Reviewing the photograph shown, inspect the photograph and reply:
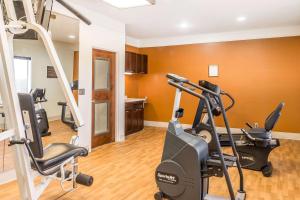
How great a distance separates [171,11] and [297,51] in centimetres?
322

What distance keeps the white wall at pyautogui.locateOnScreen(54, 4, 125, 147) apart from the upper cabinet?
3.03 feet

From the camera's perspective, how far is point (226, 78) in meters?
6.39

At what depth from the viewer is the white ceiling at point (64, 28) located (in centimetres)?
381

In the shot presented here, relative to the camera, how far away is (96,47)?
4.76 meters

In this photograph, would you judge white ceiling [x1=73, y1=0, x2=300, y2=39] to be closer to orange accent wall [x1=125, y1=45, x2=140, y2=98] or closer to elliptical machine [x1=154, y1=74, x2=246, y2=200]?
orange accent wall [x1=125, y1=45, x2=140, y2=98]

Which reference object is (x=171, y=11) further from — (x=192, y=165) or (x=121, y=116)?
(x=192, y=165)

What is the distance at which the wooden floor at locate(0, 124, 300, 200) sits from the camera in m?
2.82

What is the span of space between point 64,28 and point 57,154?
2559 millimetres

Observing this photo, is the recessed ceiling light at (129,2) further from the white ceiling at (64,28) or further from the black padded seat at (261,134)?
the black padded seat at (261,134)

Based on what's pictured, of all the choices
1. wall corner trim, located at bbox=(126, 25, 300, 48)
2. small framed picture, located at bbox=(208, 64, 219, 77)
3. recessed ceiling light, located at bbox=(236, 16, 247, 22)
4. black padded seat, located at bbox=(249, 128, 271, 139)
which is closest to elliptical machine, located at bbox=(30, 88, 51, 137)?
black padded seat, located at bbox=(249, 128, 271, 139)

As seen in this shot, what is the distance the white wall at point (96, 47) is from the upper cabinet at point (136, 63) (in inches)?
36.4

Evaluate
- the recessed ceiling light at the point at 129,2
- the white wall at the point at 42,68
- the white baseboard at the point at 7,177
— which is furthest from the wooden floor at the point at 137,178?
the recessed ceiling light at the point at 129,2

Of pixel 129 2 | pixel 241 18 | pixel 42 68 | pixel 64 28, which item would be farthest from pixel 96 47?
pixel 241 18

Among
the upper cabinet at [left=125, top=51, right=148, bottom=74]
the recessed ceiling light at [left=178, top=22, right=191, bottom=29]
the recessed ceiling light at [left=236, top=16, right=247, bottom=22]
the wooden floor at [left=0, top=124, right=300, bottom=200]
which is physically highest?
the recessed ceiling light at [left=236, top=16, right=247, bottom=22]
